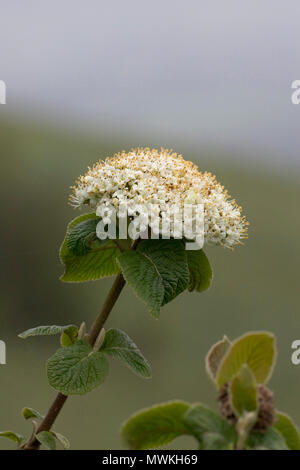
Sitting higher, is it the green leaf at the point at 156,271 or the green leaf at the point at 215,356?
the green leaf at the point at 156,271

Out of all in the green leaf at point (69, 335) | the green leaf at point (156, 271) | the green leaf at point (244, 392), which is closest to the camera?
the green leaf at point (244, 392)

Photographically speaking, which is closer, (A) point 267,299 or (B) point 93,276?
(B) point 93,276

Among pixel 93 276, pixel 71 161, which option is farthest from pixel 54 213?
pixel 93 276

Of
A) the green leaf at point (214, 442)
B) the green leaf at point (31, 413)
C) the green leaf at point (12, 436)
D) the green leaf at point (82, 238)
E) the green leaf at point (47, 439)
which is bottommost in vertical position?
the green leaf at point (12, 436)

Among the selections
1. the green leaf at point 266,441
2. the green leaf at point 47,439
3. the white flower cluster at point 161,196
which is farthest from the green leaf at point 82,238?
the green leaf at point 266,441

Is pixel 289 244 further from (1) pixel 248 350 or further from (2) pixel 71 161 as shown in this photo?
(1) pixel 248 350

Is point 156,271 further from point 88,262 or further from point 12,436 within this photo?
point 12,436

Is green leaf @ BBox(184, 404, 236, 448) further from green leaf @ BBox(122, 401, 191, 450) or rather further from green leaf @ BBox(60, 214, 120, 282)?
green leaf @ BBox(60, 214, 120, 282)

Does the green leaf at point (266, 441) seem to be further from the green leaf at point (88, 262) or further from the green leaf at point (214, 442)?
the green leaf at point (88, 262)
